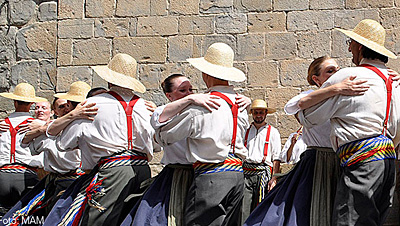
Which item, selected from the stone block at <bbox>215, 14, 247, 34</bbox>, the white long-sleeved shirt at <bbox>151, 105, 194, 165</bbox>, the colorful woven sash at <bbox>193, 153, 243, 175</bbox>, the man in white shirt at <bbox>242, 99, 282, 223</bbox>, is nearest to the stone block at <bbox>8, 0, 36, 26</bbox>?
the stone block at <bbox>215, 14, 247, 34</bbox>

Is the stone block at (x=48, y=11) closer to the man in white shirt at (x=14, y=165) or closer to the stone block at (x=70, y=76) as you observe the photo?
the stone block at (x=70, y=76)

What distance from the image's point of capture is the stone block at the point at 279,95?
281 inches

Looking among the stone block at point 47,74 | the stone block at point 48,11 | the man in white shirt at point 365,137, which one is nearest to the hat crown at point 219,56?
the man in white shirt at point 365,137

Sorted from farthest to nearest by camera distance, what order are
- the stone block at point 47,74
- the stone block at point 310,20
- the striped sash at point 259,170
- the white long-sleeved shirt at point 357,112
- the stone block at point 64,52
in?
the stone block at point 47,74 < the stone block at point 64,52 < the stone block at point 310,20 < the striped sash at point 259,170 < the white long-sleeved shirt at point 357,112

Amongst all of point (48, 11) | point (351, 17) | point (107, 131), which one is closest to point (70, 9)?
point (48, 11)

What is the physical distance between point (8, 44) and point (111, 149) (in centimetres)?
440

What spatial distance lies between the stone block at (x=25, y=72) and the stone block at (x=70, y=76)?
0.42 meters

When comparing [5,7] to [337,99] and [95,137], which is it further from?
[337,99]

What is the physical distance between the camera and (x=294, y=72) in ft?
23.5

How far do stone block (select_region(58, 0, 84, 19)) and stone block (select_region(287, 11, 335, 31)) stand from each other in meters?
2.78

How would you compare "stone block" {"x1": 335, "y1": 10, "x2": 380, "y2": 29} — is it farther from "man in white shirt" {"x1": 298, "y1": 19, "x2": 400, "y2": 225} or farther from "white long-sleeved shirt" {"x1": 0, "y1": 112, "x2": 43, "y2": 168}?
"white long-sleeved shirt" {"x1": 0, "y1": 112, "x2": 43, "y2": 168}

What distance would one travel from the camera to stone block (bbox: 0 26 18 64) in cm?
812

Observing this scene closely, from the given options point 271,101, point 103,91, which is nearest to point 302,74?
point 271,101

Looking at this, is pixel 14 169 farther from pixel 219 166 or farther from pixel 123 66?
pixel 219 166
